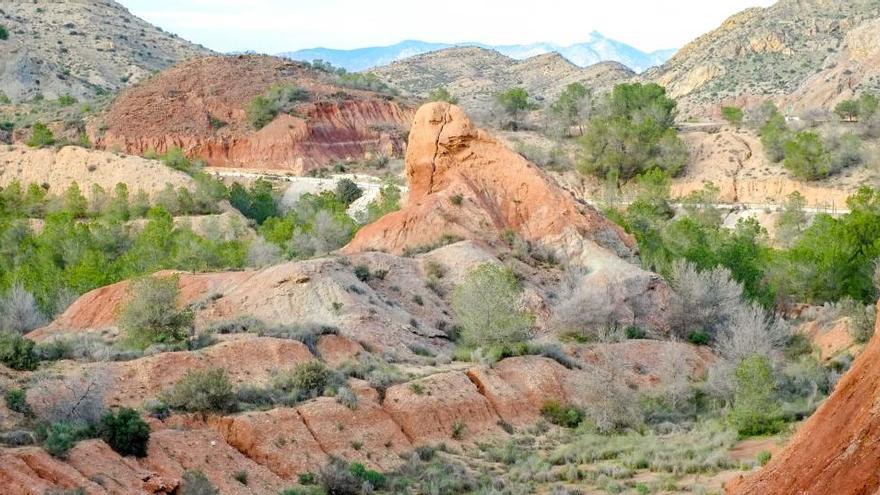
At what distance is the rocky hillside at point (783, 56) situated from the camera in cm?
11056

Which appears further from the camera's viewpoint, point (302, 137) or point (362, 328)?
point (302, 137)

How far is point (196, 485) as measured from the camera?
16.3m

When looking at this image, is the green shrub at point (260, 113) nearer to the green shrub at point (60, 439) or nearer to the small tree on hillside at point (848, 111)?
the small tree on hillside at point (848, 111)

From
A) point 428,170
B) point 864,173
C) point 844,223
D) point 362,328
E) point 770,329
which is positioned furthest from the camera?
point 864,173

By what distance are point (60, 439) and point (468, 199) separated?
2473 cm

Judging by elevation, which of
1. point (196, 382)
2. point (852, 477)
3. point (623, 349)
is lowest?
point (623, 349)

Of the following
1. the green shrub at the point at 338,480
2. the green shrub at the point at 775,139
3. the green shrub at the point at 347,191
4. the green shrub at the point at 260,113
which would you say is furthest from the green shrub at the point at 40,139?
the green shrub at the point at 338,480

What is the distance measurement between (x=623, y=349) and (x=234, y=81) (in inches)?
2592

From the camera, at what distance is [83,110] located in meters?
86.8

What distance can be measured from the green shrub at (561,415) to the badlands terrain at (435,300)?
0.08 m

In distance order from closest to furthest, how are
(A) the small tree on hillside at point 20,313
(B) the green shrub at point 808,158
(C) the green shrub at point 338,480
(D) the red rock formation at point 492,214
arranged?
(C) the green shrub at point 338,480, (A) the small tree on hillside at point 20,313, (D) the red rock formation at point 492,214, (B) the green shrub at point 808,158

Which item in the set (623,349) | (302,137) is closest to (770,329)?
(623,349)

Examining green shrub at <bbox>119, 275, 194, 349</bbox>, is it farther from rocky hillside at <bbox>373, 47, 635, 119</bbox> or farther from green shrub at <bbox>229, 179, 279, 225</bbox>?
rocky hillside at <bbox>373, 47, 635, 119</bbox>

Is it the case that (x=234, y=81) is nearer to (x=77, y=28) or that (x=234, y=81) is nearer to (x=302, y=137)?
(x=302, y=137)
